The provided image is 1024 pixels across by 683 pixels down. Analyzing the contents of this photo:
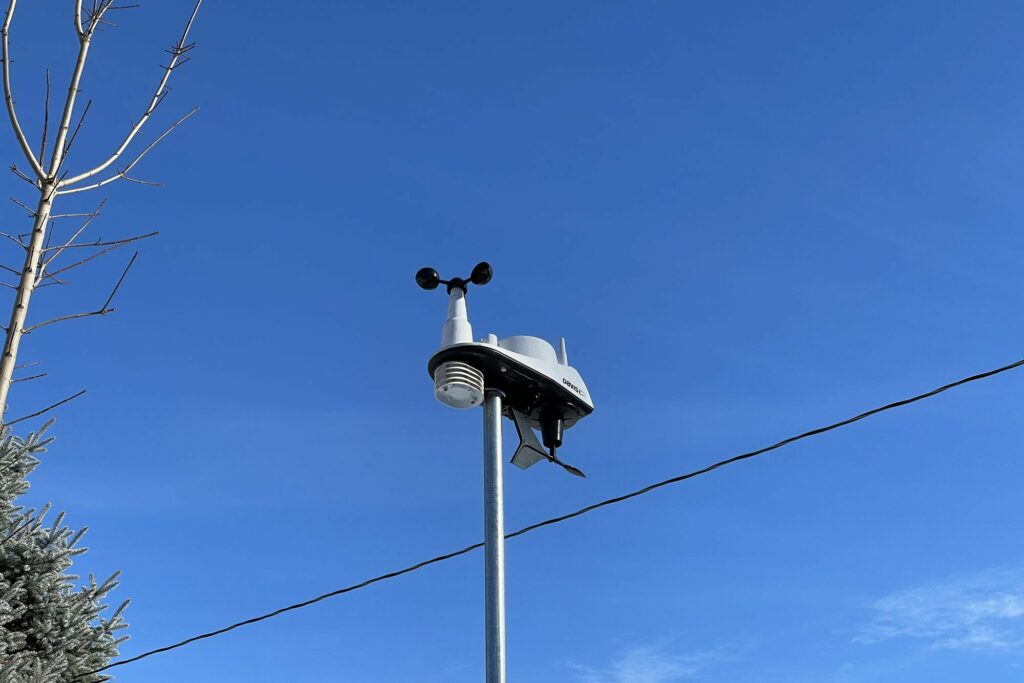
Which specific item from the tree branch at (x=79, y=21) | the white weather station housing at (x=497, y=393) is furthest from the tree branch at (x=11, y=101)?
the white weather station housing at (x=497, y=393)

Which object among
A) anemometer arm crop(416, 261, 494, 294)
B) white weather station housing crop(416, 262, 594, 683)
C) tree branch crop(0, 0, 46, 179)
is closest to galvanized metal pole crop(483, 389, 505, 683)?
white weather station housing crop(416, 262, 594, 683)

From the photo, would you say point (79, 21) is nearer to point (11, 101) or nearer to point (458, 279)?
point (11, 101)

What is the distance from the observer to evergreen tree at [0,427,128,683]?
19.4 ft

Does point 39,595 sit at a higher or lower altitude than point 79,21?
lower

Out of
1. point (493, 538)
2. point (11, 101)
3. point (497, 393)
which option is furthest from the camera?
point (497, 393)

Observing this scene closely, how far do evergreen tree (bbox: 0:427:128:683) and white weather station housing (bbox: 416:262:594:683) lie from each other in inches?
99.5

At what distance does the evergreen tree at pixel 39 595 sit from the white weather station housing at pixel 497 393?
2.53 metres

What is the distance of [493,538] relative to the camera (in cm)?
516

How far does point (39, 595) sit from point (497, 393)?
297 centimetres

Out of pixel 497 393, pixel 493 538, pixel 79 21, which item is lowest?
pixel 493 538

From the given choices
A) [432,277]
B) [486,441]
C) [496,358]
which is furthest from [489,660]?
[432,277]

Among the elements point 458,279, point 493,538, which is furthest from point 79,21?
point 493,538

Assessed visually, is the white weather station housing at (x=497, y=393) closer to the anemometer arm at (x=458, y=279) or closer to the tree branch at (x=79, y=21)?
the anemometer arm at (x=458, y=279)

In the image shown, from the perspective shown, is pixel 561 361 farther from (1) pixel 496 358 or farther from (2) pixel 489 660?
(2) pixel 489 660
